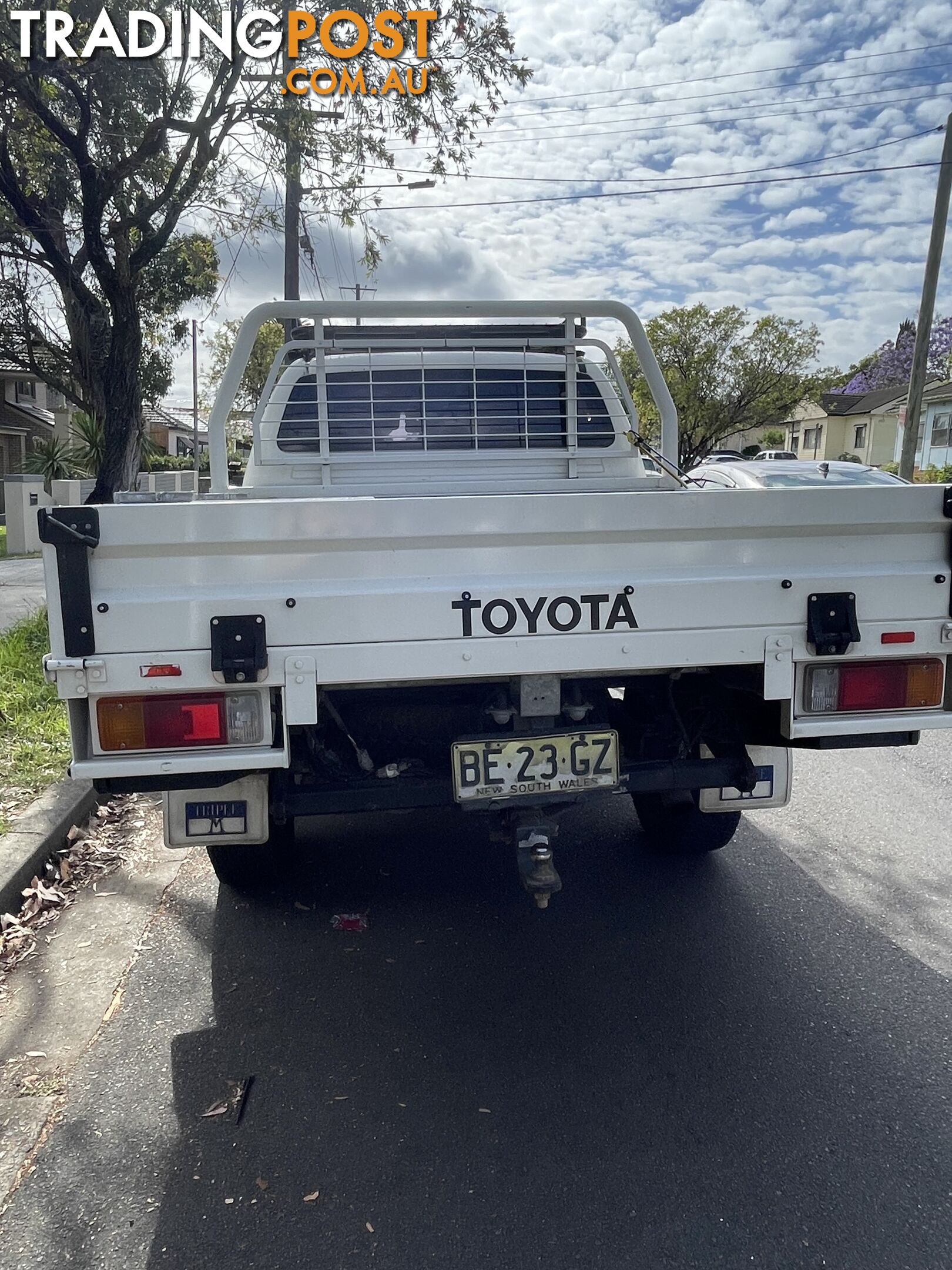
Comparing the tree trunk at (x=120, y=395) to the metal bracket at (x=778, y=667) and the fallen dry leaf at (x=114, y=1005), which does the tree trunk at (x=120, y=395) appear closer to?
the fallen dry leaf at (x=114, y=1005)

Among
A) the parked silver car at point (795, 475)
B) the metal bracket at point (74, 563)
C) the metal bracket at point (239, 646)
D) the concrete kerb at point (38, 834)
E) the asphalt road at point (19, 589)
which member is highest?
the parked silver car at point (795, 475)

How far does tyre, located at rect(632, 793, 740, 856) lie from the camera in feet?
13.8

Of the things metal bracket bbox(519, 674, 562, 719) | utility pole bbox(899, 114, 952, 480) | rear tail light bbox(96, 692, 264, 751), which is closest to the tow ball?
metal bracket bbox(519, 674, 562, 719)

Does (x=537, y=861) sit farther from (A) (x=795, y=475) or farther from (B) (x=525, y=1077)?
(A) (x=795, y=475)

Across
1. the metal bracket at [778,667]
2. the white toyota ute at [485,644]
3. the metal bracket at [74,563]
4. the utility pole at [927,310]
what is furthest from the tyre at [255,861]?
the utility pole at [927,310]

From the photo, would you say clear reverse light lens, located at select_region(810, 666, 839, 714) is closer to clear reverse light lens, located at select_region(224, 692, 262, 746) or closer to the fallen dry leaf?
clear reverse light lens, located at select_region(224, 692, 262, 746)

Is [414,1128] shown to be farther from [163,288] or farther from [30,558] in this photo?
[30,558]

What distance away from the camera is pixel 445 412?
15.4 ft

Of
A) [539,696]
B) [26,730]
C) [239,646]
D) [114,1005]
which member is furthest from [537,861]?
[26,730]

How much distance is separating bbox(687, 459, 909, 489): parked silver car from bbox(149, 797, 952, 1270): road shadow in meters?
6.85

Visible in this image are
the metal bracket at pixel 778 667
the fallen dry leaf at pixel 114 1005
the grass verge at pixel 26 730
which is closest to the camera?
the metal bracket at pixel 778 667

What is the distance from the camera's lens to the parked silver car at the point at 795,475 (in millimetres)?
10516

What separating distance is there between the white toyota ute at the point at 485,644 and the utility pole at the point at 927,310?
48.4 feet

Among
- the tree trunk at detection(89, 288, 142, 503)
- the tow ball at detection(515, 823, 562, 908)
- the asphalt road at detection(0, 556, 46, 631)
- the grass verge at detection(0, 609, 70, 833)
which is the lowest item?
the grass verge at detection(0, 609, 70, 833)
